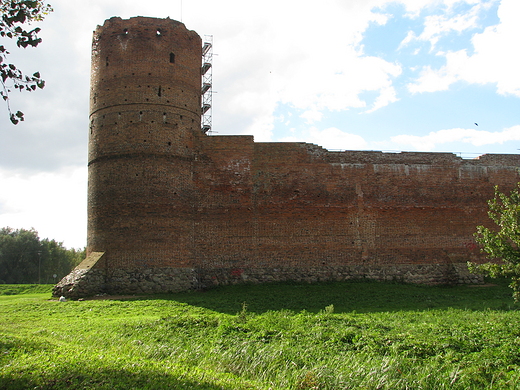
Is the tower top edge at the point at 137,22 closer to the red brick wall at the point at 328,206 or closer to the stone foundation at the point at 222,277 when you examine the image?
the red brick wall at the point at 328,206

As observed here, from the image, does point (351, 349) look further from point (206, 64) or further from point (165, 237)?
point (206, 64)

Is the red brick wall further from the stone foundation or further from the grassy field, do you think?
the grassy field

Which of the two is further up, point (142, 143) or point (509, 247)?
point (142, 143)

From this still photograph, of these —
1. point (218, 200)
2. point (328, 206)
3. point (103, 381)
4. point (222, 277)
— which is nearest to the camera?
point (103, 381)

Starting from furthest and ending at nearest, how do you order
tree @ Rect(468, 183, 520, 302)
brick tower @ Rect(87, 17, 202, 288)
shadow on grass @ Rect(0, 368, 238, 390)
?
brick tower @ Rect(87, 17, 202, 288) → tree @ Rect(468, 183, 520, 302) → shadow on grass @ Rect(0, 368, 238, 390)

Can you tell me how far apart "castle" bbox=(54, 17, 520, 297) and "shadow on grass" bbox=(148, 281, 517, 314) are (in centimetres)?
73

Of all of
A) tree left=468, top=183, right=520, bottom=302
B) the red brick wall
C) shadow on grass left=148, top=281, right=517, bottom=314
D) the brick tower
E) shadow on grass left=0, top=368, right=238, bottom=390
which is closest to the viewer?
shadow on grass left=0, top=368, right=238, bottom=390

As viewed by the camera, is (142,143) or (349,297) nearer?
(349,297)

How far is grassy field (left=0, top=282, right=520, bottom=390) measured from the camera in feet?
20.9

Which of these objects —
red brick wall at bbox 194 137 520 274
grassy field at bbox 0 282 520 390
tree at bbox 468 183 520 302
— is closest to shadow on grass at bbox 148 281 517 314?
grassy field at bbox 0 282 520 390

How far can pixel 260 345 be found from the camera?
8312 millimetres

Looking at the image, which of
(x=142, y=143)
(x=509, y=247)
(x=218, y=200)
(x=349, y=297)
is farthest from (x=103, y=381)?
(x=142, y=143)

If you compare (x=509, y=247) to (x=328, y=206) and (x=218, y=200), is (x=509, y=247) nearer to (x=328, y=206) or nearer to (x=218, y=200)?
(x=328, y=206)

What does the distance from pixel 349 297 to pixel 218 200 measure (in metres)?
6.02
